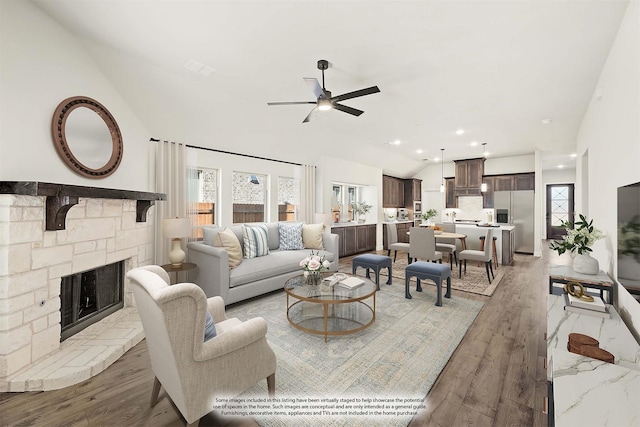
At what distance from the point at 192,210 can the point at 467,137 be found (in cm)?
589

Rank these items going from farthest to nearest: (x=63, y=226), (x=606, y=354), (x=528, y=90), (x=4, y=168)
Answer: (x=528, y=90)
(x=63, y=226)
(x=4, y=168)
(x=606, y=354)

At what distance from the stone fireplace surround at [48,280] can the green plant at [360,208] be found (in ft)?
19.2

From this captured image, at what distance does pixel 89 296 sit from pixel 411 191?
893 centimetres

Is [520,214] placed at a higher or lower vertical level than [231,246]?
higher

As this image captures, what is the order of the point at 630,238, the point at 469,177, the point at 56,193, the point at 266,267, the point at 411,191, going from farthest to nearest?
the point at 411,191 < the point at 469,177 < the point at 266,267 < the point at 56,193 < the point at 630,238

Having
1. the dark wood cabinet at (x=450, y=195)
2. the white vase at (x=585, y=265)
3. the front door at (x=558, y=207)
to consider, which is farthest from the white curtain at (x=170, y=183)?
the front door at (x=558, y=207)

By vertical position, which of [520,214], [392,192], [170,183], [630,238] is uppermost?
[392,192]

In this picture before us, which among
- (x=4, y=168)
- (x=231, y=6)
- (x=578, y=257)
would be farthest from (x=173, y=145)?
(x=578, y=257)

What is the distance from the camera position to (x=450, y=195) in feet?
28.7

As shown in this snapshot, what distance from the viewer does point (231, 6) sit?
2.01m

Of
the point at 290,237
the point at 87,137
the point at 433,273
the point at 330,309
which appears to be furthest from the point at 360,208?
the point at 87,137

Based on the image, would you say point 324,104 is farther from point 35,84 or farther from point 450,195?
point 450,195

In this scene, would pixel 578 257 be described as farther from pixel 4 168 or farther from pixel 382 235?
pixel 382 235

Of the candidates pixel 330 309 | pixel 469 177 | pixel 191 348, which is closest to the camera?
pixel 191 348
